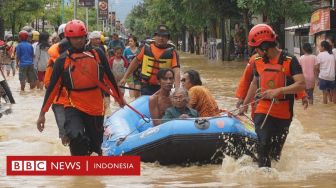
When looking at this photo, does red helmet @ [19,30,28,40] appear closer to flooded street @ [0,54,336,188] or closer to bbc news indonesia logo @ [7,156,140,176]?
flooded street @ [0,54,336,188]

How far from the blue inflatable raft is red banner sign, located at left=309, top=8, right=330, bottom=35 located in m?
14.7

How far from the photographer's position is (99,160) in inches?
310

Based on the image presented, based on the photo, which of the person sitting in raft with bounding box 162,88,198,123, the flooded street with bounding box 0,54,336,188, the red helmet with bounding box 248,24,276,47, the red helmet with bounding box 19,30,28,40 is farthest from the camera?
the red helmet with bounding box 19,30,28,40

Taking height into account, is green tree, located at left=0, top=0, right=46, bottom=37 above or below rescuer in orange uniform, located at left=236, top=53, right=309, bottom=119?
above

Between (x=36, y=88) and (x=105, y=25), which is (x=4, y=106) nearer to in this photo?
(x=36, y=88)

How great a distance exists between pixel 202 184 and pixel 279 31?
25358 mm

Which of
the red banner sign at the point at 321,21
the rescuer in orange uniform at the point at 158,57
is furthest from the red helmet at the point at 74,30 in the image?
the red banner sign at the point at 321,21

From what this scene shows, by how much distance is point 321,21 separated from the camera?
24.2 m

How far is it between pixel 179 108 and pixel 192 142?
66 centimetres

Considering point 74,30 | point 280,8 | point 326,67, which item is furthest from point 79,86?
point 280,8

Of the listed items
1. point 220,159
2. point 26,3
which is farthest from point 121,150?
point 26,3

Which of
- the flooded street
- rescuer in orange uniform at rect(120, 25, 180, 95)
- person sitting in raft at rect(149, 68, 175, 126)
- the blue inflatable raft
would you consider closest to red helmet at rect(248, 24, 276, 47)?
the flooded street

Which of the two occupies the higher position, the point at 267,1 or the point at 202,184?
the point at 267,1

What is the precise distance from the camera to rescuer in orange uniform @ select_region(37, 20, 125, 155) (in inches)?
316
